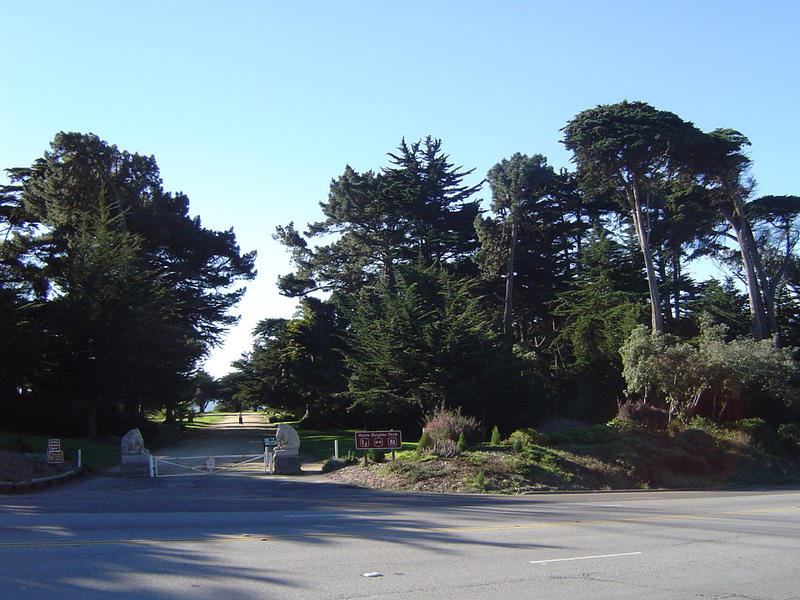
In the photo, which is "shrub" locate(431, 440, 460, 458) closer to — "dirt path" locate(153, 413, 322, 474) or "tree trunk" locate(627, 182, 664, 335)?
"dirt path" locate(153, 413, 322, 474)

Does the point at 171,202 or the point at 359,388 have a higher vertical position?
the point at 171,202

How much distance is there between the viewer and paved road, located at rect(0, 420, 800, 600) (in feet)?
23.7

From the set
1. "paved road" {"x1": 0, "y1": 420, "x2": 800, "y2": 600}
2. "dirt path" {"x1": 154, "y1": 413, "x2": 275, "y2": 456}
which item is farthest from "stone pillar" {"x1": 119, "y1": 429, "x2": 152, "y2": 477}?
"dirt path" {"x1": 154, "y1": 413, "x2": 275, "y2": 456}

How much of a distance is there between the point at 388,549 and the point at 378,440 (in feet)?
46.8

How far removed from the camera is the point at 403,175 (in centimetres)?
5334

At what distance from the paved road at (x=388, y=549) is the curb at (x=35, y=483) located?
1.22 meters

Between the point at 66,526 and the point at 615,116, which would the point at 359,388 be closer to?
the point at 615,116

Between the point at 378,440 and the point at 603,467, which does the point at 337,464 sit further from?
the point at 603,467

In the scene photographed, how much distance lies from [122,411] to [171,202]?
1487 centimetres

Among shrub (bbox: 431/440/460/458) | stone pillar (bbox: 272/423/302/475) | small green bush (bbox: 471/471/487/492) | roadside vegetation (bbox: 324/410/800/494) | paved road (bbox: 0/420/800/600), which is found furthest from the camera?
stone pillar (bbox: 272/423/302/475)

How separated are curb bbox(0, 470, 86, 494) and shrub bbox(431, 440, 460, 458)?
12.0 meters

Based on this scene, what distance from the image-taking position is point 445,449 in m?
22.8

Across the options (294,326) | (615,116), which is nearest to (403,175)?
(294,326)

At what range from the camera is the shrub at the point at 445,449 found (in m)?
22.7
